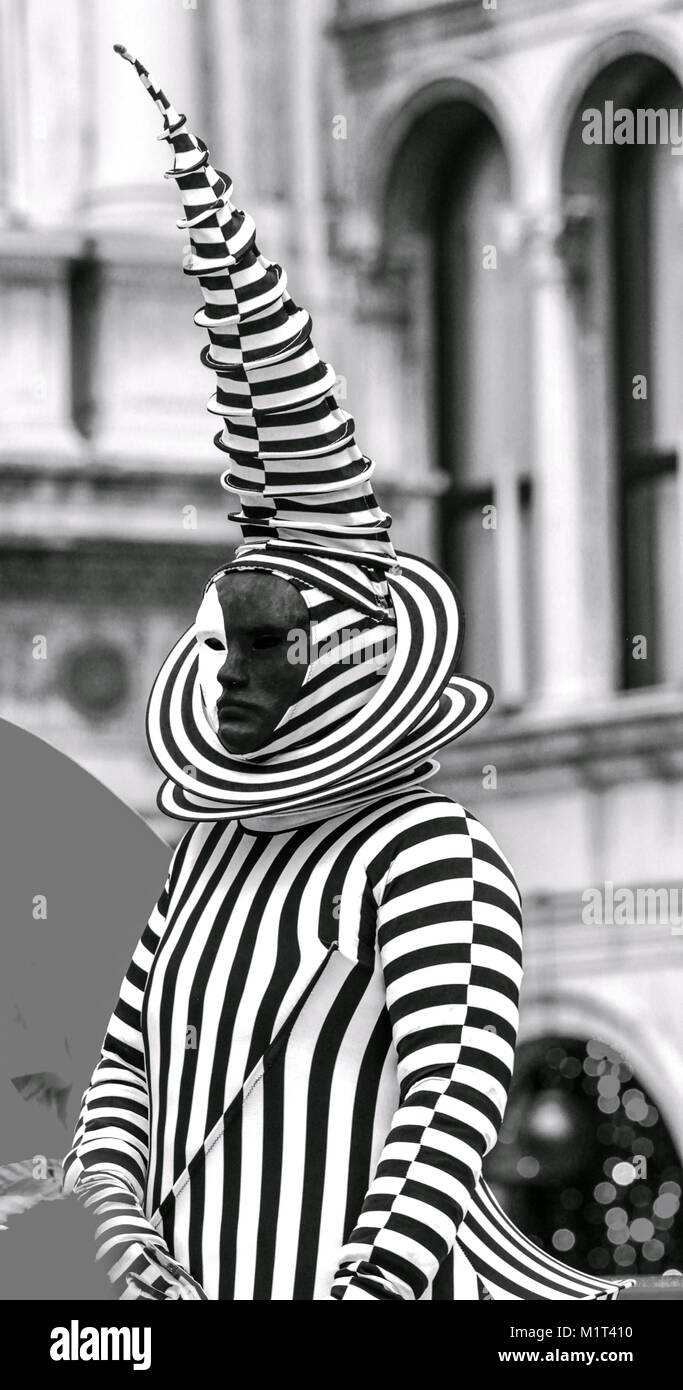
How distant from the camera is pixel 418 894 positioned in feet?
9.65

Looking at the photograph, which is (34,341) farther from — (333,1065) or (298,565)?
(333,1065)

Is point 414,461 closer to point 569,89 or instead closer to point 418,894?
point 569,89

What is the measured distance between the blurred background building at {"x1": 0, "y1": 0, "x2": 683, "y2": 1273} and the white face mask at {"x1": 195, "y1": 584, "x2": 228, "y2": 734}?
5665 mm

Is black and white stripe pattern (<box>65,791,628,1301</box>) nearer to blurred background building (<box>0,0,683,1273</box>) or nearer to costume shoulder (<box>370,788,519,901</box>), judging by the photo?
costume shoulder (<box>370,788,519,901</box>)

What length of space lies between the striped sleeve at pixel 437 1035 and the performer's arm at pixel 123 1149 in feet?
0.94

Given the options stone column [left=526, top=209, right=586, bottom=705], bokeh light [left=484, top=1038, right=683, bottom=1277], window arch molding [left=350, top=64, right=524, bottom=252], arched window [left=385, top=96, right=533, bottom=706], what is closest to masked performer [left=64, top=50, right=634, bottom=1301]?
bokeh light [left=484, top=1038, right=683, bottom=1277]

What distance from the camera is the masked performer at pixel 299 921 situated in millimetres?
2916

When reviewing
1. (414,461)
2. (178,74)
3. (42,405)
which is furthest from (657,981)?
(178,74)

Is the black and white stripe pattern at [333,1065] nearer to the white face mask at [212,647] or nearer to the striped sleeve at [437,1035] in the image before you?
the striped sleeve at [437,1035]

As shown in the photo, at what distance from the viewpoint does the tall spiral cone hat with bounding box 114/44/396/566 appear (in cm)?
301

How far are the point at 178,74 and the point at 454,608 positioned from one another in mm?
6565

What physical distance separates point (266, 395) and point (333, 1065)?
745 mm

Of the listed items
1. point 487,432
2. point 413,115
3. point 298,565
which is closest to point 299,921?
point 298,565
